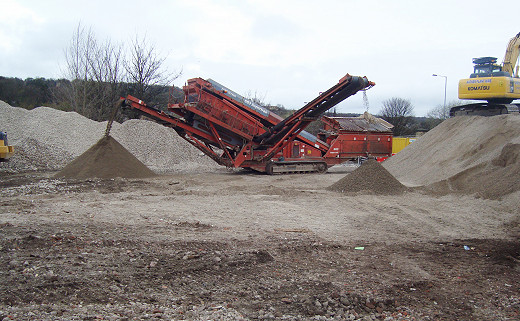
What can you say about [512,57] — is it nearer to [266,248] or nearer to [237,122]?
[237,122]

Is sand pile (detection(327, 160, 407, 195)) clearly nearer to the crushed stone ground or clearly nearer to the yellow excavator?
the crushed stone ground

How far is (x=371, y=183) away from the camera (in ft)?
34.8

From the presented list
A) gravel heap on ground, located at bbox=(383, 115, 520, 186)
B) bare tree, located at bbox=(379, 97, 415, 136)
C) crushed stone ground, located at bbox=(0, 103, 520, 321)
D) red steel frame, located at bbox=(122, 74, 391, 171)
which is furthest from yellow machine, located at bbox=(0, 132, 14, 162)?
bare tree, located at bbox=(379, 97, 415, 136)

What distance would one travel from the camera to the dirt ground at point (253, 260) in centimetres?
367

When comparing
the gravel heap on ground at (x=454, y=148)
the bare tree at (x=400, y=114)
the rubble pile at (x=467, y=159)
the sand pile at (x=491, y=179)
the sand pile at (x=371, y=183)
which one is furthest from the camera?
the bare tree at (x=400, y=114)

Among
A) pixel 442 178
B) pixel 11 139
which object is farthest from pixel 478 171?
pixel 11 139

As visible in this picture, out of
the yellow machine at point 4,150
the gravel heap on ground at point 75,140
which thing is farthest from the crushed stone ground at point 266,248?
the gravel heap on ground at point 75,140

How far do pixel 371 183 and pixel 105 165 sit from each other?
298 inches

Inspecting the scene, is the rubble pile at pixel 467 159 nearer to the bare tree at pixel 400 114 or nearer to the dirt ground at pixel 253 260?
the dirt ground at pixel 253 260

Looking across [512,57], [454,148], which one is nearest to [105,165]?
[454,148]

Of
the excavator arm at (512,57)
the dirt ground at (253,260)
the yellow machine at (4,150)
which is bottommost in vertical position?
the dirt ground at (253,260)

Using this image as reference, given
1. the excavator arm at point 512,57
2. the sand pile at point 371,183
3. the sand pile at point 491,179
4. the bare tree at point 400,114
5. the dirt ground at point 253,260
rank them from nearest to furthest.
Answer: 1. the dirt ground at point 253,260
2. the sand pile at point 491,179
3. the sand pile at point 371,183
4. the excavator arm at point 512,57
5. the bare tree at point 400,114

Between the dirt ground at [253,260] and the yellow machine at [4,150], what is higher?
Result: the yellow machine at [4,150]

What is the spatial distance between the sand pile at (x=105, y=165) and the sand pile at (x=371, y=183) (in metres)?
6.04
